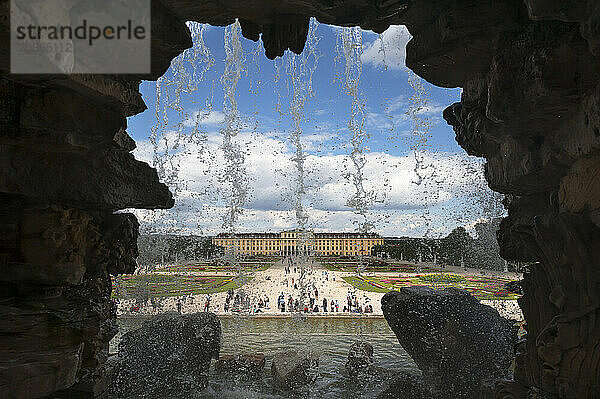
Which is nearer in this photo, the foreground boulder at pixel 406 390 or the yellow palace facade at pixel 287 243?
the foreground boulder at pixel 406 390

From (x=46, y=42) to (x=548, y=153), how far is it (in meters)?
5.15

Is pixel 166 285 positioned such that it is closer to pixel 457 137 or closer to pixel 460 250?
pixel 460 250

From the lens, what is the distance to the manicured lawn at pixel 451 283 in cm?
1838

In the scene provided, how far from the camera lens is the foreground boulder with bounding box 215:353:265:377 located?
32.9 ft

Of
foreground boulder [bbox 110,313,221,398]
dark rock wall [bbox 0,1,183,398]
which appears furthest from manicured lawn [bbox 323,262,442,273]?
dark rock wall [bbox 0,1,183,398]

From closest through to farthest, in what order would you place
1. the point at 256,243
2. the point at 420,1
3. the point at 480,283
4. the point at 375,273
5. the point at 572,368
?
the point at 572,368
the point at 420,1
the point at 480,283
the point at 375,273
the point at 256,243

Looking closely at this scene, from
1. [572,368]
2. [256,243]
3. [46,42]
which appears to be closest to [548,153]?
[572,368]

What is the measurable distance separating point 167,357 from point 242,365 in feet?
6.93

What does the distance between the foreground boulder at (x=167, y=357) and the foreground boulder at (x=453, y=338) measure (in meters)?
4.37

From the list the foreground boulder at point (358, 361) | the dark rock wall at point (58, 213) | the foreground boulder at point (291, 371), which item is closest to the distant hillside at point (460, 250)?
the foreground boulder at point (358, 361)

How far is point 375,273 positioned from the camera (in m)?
28.9

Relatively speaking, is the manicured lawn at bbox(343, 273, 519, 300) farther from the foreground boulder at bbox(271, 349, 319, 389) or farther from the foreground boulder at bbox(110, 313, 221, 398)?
the foreground boulder at bbox(110, 313, 221, 398)

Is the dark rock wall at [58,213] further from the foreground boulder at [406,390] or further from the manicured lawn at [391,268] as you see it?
the manicured lawn at [391,268]

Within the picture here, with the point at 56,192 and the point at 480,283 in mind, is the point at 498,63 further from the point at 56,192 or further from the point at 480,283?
the point at 480,283
